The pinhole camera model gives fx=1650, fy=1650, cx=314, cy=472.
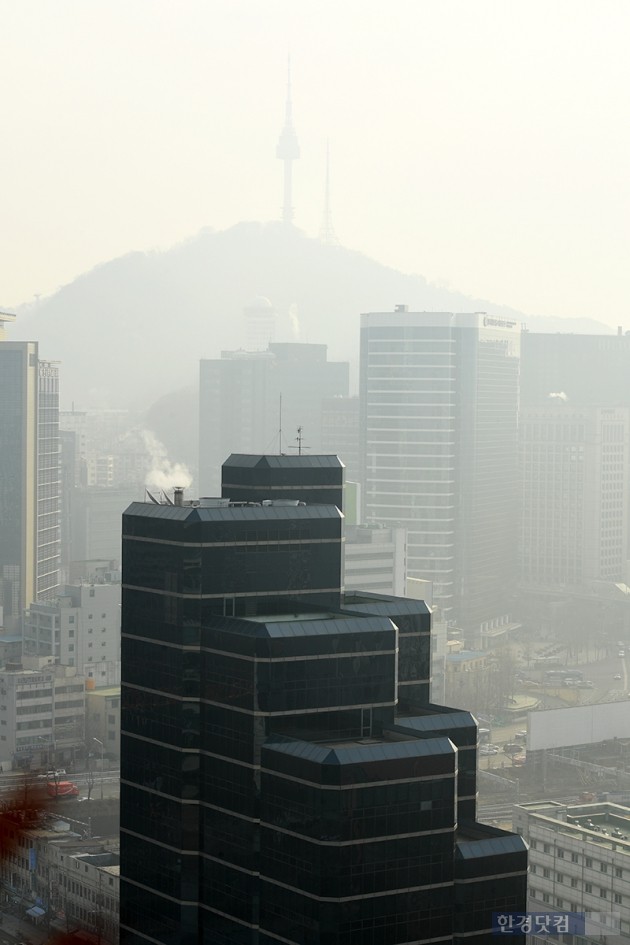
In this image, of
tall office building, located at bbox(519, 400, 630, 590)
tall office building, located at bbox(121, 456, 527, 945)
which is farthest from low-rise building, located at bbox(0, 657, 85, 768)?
tall office building, located at bbox(519, 400, 630, 590)

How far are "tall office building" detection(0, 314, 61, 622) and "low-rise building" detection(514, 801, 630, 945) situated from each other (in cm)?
7968

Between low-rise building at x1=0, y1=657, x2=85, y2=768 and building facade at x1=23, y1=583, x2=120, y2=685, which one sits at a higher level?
building facade at x1=23, y1=583, x2=120, y2=685

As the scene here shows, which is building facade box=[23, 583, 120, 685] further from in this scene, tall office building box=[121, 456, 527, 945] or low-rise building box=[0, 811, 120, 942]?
tall office building box=[121, 456, 527, 945]

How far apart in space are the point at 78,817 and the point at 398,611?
42184 mm

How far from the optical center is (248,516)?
4947cm

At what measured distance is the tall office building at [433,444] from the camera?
6506 inches

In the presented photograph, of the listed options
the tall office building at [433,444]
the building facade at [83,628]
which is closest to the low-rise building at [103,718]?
the building facade at [83,628]

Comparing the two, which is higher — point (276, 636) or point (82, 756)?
point (276, 636)

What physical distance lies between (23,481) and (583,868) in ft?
292

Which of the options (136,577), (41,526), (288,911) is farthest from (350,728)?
(41,526)

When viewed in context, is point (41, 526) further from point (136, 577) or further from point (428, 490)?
point (136, 577)

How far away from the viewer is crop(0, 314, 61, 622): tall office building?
473 ft

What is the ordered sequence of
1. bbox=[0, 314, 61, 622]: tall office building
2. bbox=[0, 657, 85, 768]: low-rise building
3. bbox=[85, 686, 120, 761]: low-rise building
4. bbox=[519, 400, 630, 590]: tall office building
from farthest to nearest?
bbox=[519, 400, 630, 590]: tall office building
bbox=[0, 314, 61, 622]: tall office building
bbox=[85, 686, 120, 761]: low-rise building
bbox=[0, 657, 85, 768]: low-rise building

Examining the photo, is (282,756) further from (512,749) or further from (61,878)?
(512,749)
